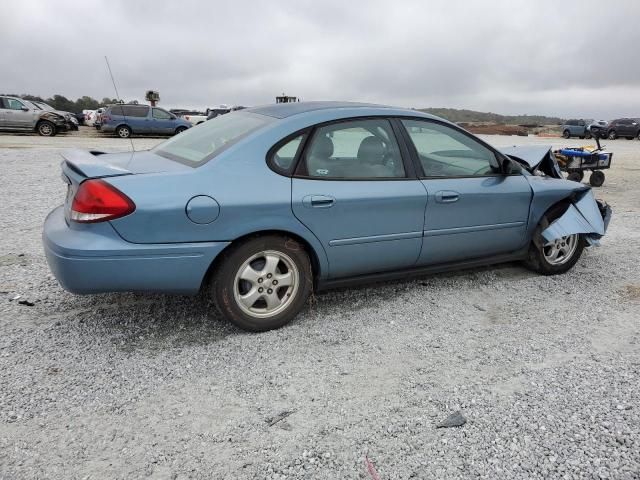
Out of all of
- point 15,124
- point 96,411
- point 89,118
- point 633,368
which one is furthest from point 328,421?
point 89,118

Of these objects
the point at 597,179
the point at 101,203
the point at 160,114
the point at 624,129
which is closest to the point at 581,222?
the point at 101,203

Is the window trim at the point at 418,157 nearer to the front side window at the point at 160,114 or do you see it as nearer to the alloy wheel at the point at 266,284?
the alloy wheel at the point at 266,284

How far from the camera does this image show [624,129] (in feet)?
114

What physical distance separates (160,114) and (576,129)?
29.3 meters

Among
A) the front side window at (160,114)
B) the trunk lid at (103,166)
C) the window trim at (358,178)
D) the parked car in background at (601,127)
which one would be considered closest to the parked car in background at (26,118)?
the front side window at (160,114)

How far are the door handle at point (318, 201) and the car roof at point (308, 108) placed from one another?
0.65 meters

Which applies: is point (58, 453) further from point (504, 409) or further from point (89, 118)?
point (89, 118)

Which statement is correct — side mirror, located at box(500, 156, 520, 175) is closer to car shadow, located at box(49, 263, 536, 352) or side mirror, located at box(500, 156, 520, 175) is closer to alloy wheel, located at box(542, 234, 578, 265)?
alloy wheel, located at box(542, 234, 578, 265)

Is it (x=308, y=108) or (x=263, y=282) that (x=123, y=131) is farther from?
(x=263, y=282)

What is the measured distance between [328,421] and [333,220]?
1361 millimetres

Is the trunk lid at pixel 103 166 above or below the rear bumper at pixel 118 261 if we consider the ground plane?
above

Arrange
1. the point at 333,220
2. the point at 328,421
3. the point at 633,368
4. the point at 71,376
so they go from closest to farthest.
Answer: the point at 328,421 < the point at 71,376 < the point at 633,368 < the point at 333,220

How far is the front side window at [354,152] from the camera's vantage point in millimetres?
3377

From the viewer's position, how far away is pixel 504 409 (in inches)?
101
